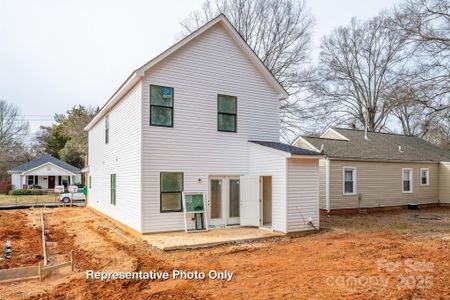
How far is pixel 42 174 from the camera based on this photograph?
41.4 meters

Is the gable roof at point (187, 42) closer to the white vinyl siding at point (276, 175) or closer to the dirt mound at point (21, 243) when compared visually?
the white vinyl siding at point (276, 175)

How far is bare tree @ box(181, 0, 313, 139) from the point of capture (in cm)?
2538

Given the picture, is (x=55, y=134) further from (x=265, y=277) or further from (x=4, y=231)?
(x=265, y=277)

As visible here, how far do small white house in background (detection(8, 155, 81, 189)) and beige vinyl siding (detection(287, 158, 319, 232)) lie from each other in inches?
1479

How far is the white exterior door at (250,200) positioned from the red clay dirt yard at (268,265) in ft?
6.05

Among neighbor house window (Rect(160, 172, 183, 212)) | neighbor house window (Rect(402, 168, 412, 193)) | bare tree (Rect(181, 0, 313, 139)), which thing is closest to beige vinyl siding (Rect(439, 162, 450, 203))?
neighbor house window (Rect(402, 168, 412, 193))

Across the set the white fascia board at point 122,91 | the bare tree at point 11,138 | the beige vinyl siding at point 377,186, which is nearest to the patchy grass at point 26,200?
the white fascia board at point 122,91

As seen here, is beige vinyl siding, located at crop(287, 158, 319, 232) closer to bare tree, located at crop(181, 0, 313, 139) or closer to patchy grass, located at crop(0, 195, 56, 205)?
bare tree, located at crop(181, 0, 313, 139)

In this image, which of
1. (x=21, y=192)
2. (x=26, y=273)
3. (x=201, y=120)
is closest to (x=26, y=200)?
(x=21, y=192)

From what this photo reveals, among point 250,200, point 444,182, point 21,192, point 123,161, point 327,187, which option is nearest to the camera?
point 250,200

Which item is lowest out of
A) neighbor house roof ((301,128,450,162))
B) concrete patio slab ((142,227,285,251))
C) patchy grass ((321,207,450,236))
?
patchy grass ((321,207,450,236))

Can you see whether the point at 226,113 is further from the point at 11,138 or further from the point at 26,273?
the point at 11,138

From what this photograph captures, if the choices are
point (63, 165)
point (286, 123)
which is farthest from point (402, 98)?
point (63, 165)

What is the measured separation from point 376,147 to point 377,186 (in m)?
3.09
